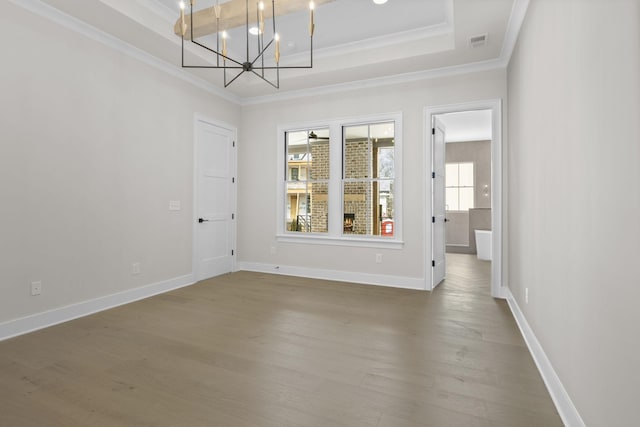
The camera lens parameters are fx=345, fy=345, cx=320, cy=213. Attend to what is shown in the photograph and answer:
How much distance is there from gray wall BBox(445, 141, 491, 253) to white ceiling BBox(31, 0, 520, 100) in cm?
492

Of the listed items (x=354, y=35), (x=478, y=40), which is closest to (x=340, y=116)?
(x=354, y=35)

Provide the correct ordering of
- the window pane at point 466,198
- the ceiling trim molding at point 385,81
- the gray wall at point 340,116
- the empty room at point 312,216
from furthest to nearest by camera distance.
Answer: the window pane at point 466,198 < the gray wall at point 340,116 < the ceiling trim molding at point 385,81 < the empty room at point 312,216

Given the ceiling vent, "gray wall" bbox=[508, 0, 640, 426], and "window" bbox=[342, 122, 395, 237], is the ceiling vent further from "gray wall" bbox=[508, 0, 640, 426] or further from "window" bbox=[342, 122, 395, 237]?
"window" bbox=[342, 122, 395, 237]

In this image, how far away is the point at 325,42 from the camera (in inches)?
169

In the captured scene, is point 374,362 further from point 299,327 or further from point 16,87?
point 16,87

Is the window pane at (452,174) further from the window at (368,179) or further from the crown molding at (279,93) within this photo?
the crown molding at (279,93)

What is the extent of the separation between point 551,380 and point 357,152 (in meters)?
3.58

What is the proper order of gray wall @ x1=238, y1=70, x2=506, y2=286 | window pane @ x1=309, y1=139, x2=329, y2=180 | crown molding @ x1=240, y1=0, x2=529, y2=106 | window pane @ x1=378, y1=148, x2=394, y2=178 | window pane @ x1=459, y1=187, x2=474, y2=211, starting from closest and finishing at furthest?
1. crown molding @ x1=240, y1=0, x2=529, y2=106
2. gray wall @ x1=238, y1=70, x2=506, y2=286
3. window pane @ x1=378, y1=148, x2=394, y2=178
4. window pane @ x1=309, y1=139, x2=329, y2=180
5. window pane @ x1=459, y1=187, x2=474, y2=211

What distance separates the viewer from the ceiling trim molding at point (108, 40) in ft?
9.95

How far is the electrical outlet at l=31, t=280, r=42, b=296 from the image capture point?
302 centimetres

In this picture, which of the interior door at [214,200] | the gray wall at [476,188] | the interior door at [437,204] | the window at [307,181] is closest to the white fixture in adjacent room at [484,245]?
the gray wall at [476,188]

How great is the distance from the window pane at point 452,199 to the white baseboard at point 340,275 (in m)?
5.08

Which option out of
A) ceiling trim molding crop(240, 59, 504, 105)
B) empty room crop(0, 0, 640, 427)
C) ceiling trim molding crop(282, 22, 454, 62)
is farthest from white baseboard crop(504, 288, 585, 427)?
ceiling trim molding crop(282, 22, 454, 62)

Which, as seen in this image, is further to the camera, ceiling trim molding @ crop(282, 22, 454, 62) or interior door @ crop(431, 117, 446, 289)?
interior door @ crop(431, 117, 446, 289)
